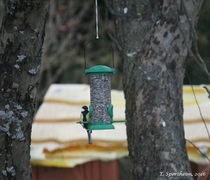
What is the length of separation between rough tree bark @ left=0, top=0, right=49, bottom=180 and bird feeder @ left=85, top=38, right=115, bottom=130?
2.44 ft

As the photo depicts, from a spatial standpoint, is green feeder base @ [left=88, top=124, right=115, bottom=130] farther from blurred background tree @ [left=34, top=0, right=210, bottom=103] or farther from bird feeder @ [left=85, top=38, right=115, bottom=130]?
blurred background tree @ [left=34, top=0, right=210, bottom=103]

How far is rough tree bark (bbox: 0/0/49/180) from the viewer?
2.32m

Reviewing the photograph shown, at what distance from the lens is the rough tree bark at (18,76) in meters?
2.32

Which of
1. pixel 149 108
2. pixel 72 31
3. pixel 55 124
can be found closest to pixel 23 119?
pixel 149 108

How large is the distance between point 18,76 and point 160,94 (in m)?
1.12

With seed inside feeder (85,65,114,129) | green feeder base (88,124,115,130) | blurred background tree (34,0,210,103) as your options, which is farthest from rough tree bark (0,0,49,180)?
blurred background tree (34,0,210,103)

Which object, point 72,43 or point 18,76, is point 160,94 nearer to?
point 18,76

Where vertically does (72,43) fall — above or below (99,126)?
above

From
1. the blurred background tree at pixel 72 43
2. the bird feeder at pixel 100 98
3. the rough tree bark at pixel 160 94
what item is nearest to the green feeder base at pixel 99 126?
the bird feeder at pixel 100 98

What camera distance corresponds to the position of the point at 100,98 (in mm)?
3385

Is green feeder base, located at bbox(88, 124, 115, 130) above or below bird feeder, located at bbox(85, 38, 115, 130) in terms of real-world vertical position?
below

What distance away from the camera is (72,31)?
32.9 ft

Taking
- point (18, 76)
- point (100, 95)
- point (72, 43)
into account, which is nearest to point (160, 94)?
point (100, 95)

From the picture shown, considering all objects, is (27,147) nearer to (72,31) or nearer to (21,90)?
(21,90)
